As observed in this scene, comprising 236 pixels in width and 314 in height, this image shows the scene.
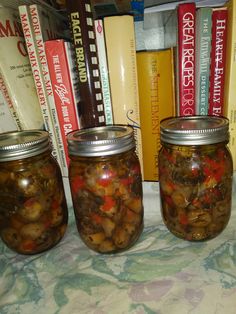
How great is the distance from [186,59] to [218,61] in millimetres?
65

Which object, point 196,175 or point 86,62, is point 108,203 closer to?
point 196,175

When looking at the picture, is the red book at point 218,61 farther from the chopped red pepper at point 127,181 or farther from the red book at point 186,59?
the chopped red pepper at point 127,181

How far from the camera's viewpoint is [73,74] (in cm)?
53

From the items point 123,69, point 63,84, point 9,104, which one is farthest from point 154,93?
point 9,104

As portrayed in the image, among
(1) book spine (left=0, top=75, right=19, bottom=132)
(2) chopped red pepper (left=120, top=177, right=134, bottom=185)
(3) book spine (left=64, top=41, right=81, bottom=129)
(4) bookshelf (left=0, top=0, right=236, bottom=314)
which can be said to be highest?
(3) book spine (left=64, top=41, right=81, bottom=129)

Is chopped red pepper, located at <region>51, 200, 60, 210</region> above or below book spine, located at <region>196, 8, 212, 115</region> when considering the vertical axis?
below

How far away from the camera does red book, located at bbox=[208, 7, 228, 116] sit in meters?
0.49

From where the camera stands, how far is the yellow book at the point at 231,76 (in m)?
0.47

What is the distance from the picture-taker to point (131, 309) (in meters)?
0.38

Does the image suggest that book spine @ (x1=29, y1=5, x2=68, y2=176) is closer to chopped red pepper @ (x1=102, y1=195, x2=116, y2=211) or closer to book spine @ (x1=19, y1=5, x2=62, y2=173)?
book spine @ (x1=19, y1=5, x2=62, y2=173)

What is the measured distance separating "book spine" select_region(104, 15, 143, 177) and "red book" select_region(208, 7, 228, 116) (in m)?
0.15

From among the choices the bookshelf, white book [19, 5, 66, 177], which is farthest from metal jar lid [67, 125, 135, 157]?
the bookshelf

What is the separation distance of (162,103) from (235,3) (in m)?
0.22

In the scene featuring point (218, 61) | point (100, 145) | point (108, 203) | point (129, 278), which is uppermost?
point (218, 61)
